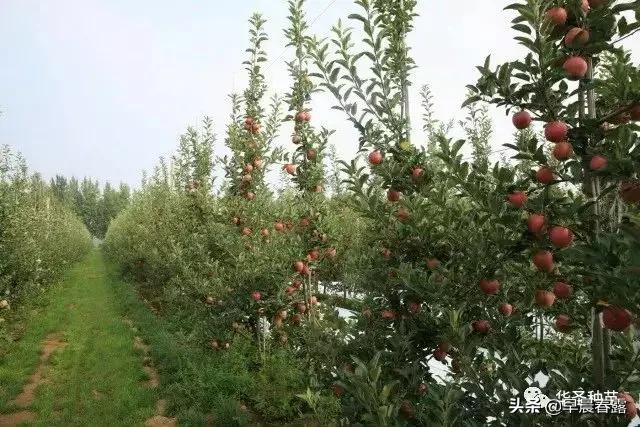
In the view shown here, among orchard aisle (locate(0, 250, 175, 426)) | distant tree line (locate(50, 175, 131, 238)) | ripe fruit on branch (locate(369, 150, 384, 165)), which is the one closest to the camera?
ripe fruit on branch (locate(369, 150, 384, 165))

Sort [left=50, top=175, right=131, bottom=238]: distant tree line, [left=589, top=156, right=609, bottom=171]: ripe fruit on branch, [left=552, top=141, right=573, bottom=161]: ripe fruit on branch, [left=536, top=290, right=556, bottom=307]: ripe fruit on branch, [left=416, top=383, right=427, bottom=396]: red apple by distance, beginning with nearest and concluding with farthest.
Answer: [left=589, top=156, right=609, bottom=171]: ripe fruit on branch, [left=552, top=141, right=573, bottom=161]: ripe fruit on branch, [left=536, top=290, right=556, bottom=307]: ripe fruit on branch, [left=416, top=383, right=427, bottom=396]: red apple, [left=50, top=175, right=131, bottom=238]: distant tree line

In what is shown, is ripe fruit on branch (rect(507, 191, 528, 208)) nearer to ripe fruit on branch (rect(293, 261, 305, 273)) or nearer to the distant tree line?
ripe fruit on branch (rect(293, 261, 305, 273))

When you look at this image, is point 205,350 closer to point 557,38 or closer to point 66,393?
point 66,393

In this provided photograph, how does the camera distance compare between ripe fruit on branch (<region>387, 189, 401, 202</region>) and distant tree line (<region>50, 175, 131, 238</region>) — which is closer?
ripe fruit on branch (<region>387, 189, 401, 202</region>)

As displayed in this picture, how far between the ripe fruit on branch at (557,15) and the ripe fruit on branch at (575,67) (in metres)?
0.19

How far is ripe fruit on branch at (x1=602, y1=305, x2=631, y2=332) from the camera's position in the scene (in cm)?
182

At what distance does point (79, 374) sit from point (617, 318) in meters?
8.71

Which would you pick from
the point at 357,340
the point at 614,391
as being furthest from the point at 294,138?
the point at 614,391

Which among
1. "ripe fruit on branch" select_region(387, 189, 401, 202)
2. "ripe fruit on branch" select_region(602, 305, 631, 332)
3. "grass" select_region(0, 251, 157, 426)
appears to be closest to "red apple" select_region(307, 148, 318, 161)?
"ripe fruit on branch" select_region(387, 189, 401, 202)

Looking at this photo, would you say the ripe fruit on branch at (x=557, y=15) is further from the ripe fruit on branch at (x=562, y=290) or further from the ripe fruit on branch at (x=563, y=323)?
the ripe fruit on branch at (x=563, y=323)

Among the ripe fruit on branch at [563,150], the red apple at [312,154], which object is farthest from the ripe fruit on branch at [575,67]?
the red apple at [312,154]

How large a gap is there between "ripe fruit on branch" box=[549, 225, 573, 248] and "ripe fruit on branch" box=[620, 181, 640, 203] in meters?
0.26

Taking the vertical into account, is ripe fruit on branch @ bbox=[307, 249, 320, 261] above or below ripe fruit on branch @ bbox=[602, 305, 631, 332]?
above

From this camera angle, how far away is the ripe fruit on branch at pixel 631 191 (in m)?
1.89
